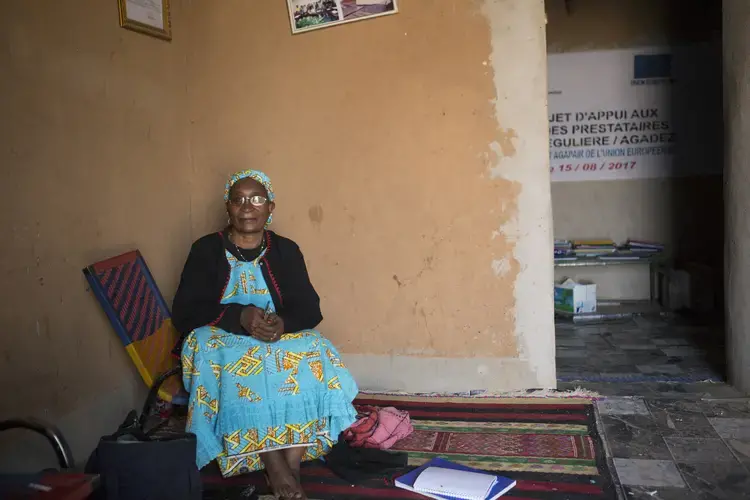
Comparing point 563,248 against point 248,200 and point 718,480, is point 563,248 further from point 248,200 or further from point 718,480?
point 248,200

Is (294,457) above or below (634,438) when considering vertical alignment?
above

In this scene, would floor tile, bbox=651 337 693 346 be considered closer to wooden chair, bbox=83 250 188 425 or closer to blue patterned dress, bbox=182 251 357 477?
blue patterned dress, bbox=182 251 357 477

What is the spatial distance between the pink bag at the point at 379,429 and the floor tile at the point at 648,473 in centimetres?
88

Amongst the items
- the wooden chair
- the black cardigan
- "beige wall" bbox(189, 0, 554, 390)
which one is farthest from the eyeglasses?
"beige wall" bbox(189, 0, 554, 390)

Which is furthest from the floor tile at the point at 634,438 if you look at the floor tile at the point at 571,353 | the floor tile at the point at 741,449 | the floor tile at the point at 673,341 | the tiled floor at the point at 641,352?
the floor tile at the point at 673,341

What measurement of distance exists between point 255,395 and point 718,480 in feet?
5.56

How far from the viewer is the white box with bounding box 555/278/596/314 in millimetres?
5070

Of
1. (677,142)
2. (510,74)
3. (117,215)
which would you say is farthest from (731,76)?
(117,215)

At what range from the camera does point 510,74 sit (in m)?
3.24

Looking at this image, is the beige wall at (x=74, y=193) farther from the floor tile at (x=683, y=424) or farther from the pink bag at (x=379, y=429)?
the floor tile at (x=683, y=424)

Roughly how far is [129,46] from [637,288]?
4.27 meters

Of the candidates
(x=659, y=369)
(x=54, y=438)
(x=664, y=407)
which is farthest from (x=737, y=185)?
(x=54, y=438)

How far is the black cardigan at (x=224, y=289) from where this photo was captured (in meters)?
2.54

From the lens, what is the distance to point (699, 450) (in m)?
2.61
